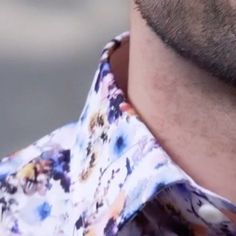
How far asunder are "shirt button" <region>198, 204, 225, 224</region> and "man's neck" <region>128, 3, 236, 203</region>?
3 centimetres

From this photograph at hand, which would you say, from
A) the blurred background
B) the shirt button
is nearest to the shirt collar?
the shirt button

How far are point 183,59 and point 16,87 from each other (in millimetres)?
509

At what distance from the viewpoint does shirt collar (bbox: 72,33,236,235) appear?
2.10ft

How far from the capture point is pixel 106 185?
693mm

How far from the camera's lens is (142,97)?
0.70 metres

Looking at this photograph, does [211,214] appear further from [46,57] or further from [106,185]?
[46,57]

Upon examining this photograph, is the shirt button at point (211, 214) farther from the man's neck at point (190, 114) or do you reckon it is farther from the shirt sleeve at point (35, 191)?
the shirt sleeve at point (35, 191)

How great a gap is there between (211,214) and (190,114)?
0.09 metres

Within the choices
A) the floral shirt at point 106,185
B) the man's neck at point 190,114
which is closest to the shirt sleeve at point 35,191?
the floral shirt at point 106,185

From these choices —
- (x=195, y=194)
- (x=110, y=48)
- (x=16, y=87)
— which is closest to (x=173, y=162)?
(x=195, y=194)

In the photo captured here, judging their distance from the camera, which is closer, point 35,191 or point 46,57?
point 35,191

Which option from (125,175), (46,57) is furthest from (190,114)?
(46,57)

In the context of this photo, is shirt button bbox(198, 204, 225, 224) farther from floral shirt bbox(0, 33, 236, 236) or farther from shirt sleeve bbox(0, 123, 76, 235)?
shirt sleeve bbox(0, 123, 76, 235)

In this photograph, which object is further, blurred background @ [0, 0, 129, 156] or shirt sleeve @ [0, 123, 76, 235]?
blurred background @ [0, 0, 129, 156]
